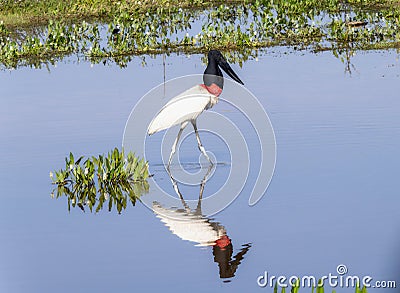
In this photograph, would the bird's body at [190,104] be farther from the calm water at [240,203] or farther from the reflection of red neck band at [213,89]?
the calm water at [240,203]

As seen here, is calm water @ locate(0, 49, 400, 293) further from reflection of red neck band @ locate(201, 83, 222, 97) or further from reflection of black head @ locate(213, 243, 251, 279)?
reflection of red neck band @ locate(201, 83, 222, 97)

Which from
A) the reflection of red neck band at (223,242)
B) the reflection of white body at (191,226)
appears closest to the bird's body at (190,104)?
the reflection of white body at (191,226)

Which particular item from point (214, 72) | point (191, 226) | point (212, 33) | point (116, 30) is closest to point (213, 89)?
point (214, 72)

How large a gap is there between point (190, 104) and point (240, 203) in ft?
4.46

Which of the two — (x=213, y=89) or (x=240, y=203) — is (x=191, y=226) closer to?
(x=240, y=203)

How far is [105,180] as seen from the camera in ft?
31.0

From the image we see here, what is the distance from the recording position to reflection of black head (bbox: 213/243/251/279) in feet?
23.4

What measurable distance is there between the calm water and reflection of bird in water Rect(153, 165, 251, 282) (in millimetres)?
41

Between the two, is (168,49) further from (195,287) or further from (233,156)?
(195,287)

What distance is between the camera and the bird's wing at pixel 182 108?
962 cm

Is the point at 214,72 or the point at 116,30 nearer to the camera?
the point at 214,72

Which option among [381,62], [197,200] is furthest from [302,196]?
[381,62]

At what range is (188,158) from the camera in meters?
10.3

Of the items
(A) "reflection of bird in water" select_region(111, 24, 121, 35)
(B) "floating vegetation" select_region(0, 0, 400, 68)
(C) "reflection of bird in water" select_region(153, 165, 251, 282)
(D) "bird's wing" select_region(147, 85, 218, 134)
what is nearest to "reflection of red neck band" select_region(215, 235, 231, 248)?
(C) "reflection of bird in water" select_region(153, 165, 251, 282)
